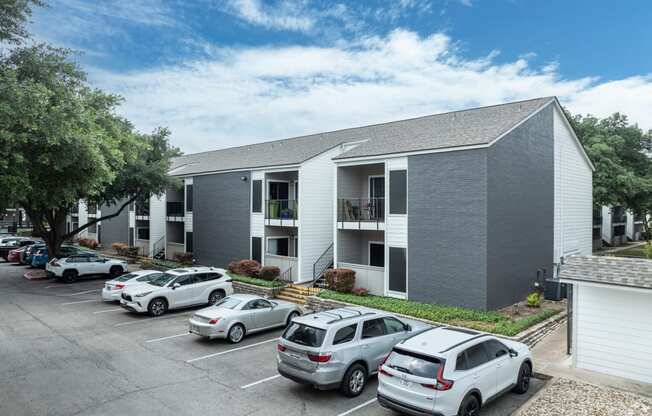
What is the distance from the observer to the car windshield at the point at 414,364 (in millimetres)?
7711

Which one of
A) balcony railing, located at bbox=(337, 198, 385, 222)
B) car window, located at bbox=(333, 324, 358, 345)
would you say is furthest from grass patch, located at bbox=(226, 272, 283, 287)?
car window, located at bbox=(333, 324, 358, 345)

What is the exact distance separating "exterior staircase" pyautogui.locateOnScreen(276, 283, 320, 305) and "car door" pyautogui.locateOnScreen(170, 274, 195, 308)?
13.3 feet

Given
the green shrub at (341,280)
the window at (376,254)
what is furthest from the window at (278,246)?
the green shrub at (341,280)

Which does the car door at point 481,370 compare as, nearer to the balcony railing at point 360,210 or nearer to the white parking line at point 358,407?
the white parking line at point 358,407

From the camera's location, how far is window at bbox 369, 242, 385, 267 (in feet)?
68.6

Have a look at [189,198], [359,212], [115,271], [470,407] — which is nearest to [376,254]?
[359,212]

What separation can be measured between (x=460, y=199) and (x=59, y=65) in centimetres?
1400

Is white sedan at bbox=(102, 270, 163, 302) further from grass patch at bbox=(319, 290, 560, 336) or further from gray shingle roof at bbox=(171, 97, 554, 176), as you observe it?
grass patch at bbox=(319, 290, 560, 336)

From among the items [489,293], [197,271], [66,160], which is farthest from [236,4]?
[489,293]

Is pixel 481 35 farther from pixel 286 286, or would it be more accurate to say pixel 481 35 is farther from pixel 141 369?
pixel 141 369

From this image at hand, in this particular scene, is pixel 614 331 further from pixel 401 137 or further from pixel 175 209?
pixel 175 209

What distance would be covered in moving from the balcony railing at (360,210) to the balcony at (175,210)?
14.6 m

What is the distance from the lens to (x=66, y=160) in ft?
36.8

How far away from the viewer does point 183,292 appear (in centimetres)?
1762
